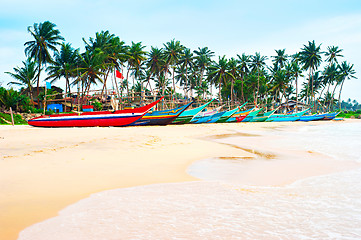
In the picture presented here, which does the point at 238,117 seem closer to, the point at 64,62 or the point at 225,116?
the point at 225,116

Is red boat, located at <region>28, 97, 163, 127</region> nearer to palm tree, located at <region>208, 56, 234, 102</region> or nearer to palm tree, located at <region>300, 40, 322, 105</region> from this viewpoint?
palm tree, located at <region>208, 56, 234, 102</region>

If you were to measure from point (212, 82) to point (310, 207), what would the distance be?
5774cm

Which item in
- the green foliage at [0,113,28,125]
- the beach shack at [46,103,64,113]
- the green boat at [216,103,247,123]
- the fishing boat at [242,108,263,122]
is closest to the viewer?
the green foliage at [0,113,28,125]

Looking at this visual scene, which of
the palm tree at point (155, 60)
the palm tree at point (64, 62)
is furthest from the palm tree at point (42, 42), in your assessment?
the palm tree at point (155, 60)

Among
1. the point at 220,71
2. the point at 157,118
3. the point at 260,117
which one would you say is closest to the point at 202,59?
the point at 220,71

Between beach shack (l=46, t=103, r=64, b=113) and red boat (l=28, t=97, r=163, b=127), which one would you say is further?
beach shack (l=46, t=103, r=64, b=113)

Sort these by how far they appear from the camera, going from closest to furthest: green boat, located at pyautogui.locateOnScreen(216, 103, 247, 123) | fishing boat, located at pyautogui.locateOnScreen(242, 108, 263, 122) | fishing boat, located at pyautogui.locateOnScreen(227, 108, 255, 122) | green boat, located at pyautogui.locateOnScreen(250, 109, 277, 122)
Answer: green boat, located at pyautogui.locateOnScreen(216, 103, 247, 123)
fishing boat, located at pyautogui.locateOnScreen(227, 108, 255, 122)
fishing boat, located at pyautogui.locateOnScreen(242, 108, 263, 122)
green boat, located at pyautogui.locateOnScreen(250, 109, 277, 122)

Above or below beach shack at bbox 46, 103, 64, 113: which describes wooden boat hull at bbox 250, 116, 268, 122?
below

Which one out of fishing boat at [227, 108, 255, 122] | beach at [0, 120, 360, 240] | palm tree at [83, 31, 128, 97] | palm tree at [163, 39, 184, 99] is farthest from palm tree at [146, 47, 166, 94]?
beach at [0, 120, 360, 240]

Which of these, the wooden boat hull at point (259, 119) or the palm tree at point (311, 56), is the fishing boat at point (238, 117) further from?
the palm tree at point (311, 56)

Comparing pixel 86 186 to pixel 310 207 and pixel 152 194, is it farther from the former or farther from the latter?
pixel 310 207

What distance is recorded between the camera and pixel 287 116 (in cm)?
4856

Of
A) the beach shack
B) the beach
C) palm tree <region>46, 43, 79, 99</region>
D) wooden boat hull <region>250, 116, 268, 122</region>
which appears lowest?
the beach

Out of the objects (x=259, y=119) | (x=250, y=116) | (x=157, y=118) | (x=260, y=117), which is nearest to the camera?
(x=157, y=118)
